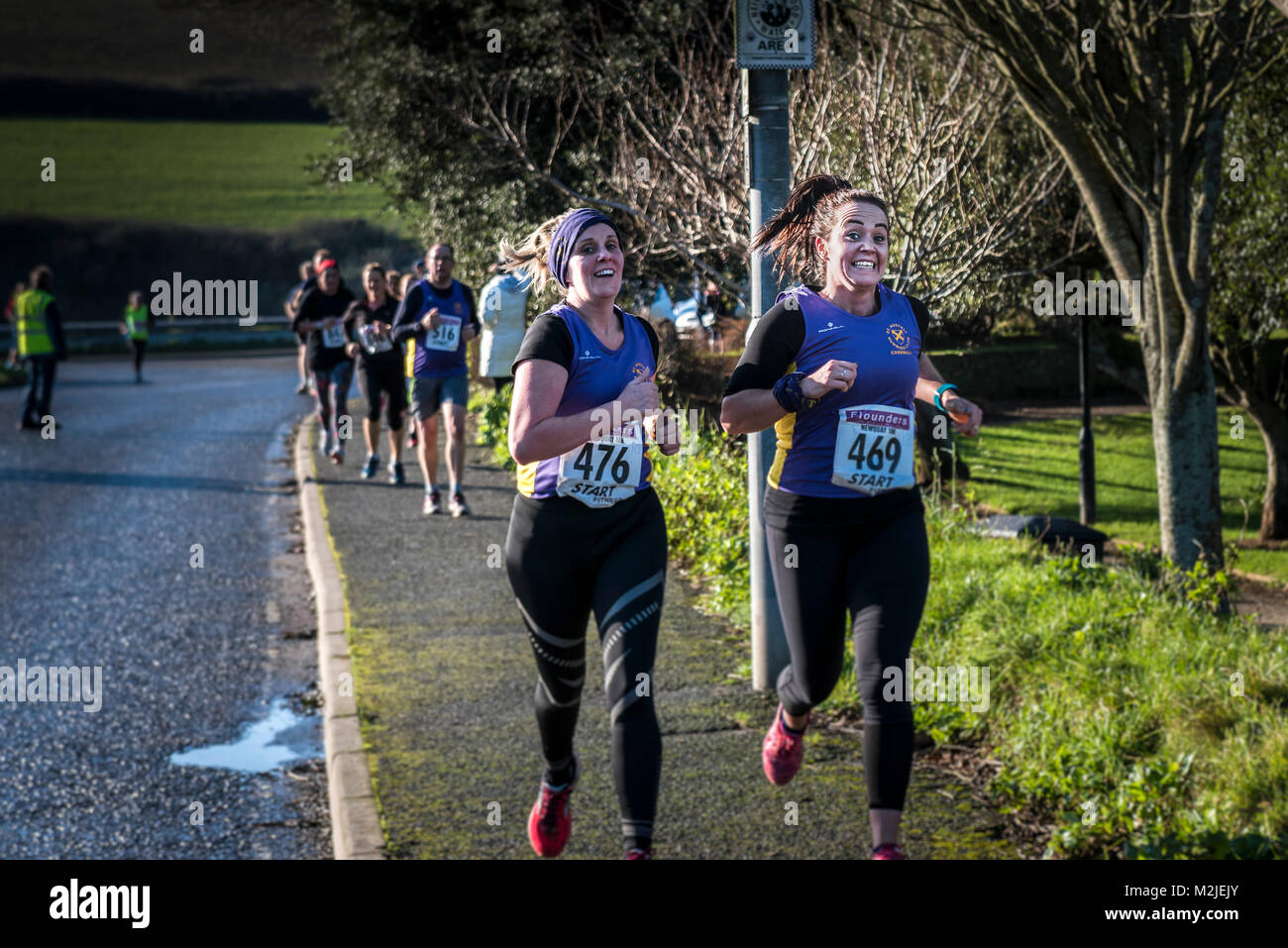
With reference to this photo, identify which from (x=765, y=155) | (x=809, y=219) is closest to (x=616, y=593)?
(x=809, y=219)

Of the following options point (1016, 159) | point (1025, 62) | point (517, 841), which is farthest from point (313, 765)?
point (1016, 159)

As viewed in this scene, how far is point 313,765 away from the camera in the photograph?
666 cm

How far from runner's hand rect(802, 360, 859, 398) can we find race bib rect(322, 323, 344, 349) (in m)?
10.9

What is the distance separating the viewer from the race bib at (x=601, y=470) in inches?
166

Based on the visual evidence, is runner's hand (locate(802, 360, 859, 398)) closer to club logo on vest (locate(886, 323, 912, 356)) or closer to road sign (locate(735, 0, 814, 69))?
club logo on vest (locate(886, 323, 912, 356))

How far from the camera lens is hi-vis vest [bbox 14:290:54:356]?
19797mm

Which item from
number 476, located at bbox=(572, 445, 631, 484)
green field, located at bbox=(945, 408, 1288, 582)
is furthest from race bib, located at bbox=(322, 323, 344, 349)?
number 476, located at bbox=(572, 445, 631, 484)

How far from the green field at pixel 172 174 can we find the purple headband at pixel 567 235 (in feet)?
201

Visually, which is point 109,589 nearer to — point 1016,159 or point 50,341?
point 1016,159

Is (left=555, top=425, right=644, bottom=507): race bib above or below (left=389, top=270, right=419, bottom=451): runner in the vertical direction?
below

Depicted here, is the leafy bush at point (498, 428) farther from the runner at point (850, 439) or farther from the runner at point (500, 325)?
the runner at point (850, 439)

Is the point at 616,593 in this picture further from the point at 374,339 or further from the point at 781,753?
the point at 374,339

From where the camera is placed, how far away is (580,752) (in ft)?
20.1

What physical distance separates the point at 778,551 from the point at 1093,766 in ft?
5.58
